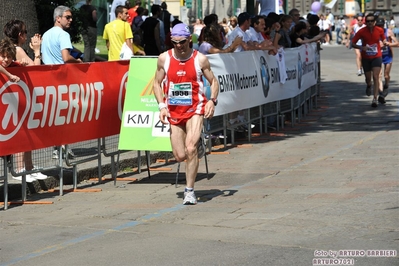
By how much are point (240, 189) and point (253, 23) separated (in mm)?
6995

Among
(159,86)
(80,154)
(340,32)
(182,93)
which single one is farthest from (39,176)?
(340,32)

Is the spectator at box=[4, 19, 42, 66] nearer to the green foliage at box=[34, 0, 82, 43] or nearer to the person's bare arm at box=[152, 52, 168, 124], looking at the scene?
the person's bare arm at box=[152, 52, 168, 124]

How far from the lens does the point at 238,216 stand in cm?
925

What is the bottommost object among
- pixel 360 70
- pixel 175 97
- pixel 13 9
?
pixel 360 70

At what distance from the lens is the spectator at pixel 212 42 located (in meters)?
15.2

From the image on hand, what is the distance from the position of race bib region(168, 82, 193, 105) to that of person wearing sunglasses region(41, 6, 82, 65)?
2.52 meters

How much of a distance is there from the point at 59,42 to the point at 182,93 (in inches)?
111

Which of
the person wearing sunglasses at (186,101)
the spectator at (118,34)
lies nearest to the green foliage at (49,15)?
the spectator at (118,34)

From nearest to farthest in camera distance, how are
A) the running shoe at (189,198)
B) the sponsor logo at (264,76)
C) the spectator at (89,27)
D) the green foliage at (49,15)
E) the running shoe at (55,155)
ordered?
the running shoe at (189,198) → the running shoe at (55,155) → the sponsor logo at (264,76) → the green foliage at (49,15) → the spectator at (89,27)

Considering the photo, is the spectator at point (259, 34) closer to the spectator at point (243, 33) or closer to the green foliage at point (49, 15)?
the spectator at point (243, 33)

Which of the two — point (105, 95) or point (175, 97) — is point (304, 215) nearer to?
point (175, 97)

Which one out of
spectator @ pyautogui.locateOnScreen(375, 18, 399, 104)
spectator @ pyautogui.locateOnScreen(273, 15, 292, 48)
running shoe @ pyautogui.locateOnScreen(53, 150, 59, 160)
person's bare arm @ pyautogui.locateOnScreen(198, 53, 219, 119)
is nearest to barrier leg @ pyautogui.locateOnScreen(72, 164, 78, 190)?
running shoe @ pyautogui.locateOnScreen(53, 150, 59, 160)

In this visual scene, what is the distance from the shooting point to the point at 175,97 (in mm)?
10422

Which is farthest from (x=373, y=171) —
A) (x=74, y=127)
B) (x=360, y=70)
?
(x=360, y=70)
